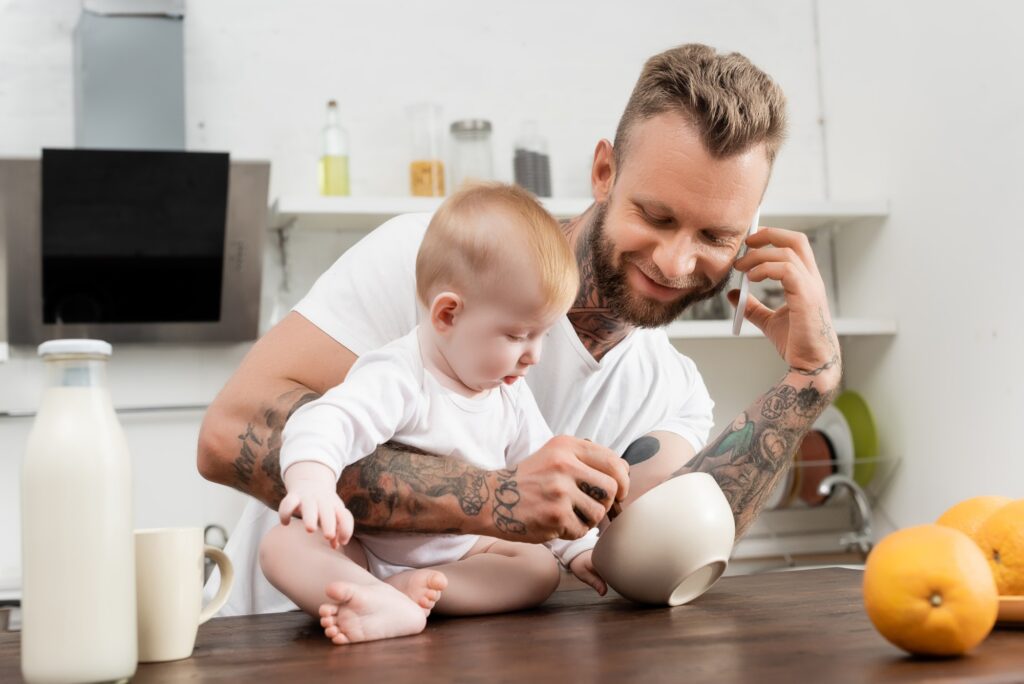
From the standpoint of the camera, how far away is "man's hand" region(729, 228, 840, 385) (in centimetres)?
135

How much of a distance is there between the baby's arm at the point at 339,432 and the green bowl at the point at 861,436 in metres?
2.52

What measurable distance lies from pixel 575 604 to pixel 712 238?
0.49m

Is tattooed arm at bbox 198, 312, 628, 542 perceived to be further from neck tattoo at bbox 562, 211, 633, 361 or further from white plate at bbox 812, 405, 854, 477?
white plate at bbox 812, 405, 854, 477

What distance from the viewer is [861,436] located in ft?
11.5

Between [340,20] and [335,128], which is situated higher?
[340,20]

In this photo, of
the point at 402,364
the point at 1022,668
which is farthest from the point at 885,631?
the point at 402,364

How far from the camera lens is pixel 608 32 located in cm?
363

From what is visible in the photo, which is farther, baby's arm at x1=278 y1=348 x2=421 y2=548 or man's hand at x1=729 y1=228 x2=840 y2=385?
man's hand at x1=729 y1=228 x2=840 y2=385

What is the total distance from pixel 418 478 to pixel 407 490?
2 centimetres

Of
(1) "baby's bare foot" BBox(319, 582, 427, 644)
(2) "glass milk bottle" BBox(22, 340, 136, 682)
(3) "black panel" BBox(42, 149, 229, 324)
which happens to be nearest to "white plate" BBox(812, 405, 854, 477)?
(3) "black panel" BBox(42, 149, 229, 324)

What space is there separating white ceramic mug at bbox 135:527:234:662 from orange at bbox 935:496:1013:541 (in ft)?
2.16

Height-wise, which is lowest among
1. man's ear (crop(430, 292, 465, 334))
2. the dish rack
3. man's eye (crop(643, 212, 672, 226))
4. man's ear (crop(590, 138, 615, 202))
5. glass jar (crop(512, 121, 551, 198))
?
the dish rack

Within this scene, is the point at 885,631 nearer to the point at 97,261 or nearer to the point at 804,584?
the point at 804,584

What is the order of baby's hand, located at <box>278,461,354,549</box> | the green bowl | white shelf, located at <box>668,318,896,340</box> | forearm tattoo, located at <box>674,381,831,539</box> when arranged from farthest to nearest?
the green bowl → white shelf, located at <box>668,318,896,340</box> → forearm tattoo, located at <box>674,381,831,539</box> → baby's hand, located at <box>278,461,354,549</box>
